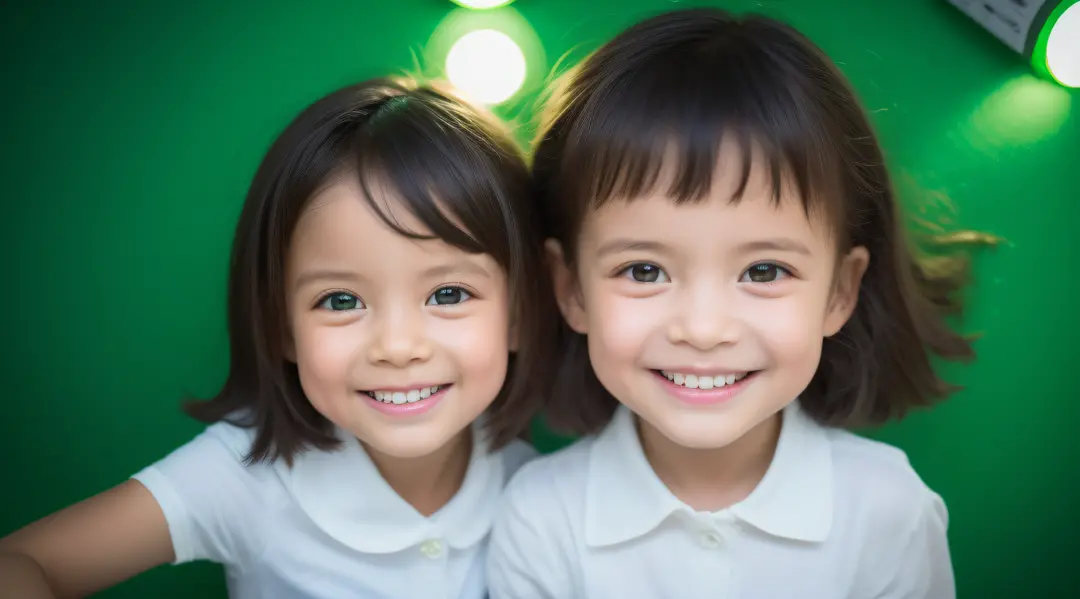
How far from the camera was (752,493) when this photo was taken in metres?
1.16

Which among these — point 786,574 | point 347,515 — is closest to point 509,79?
point 347,515

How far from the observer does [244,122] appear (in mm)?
1371

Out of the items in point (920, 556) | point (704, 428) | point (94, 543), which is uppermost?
point (704, 428)

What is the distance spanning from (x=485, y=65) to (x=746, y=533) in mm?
726

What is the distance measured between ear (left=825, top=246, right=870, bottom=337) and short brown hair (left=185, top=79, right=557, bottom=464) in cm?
35

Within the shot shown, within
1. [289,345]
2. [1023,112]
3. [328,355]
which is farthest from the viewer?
[1023,112]

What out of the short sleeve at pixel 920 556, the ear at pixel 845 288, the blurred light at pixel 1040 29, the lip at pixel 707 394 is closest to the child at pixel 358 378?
the lip at pixel 707 394

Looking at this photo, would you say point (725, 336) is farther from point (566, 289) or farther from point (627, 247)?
point (566, 289)

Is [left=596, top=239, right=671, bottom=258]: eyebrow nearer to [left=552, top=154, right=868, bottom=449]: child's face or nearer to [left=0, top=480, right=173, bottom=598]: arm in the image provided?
[left=552, top=154, right=868, bottom=449]: child's face

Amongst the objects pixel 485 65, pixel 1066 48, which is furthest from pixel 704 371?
pixel 1066 48

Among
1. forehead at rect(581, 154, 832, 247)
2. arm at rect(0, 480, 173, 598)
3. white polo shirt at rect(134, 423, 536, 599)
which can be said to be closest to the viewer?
forehead at rect(581, 154, 832, 247)

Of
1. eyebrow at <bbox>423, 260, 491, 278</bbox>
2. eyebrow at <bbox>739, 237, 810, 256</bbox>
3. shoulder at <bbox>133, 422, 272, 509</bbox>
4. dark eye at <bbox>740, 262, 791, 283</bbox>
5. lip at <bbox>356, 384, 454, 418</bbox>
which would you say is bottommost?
shoulder at <bbox>133, 422, 272, 509</bbox>

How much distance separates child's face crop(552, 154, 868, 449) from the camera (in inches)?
39.7

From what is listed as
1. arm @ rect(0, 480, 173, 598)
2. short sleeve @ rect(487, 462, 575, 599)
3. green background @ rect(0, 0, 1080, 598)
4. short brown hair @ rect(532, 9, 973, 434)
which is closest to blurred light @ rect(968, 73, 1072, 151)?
green background @ rect(0, 0, 1080, 598)
